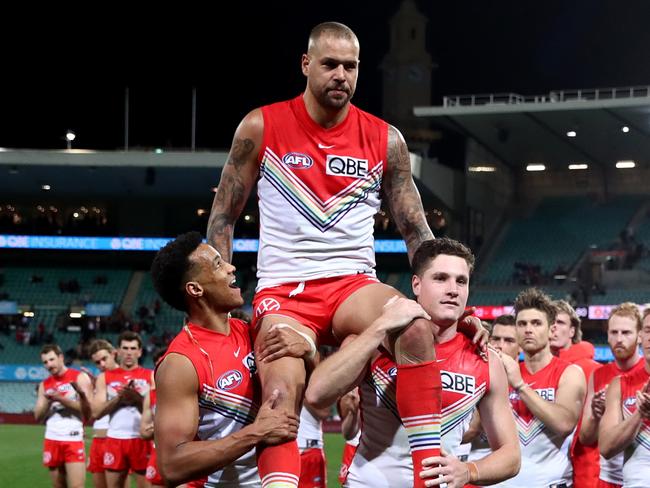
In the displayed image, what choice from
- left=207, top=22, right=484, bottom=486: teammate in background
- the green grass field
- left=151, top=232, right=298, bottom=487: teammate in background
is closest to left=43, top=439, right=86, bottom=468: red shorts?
the green grass field

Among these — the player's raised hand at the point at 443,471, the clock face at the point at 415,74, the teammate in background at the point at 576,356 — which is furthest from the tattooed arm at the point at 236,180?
the clock face at the point at 415,74

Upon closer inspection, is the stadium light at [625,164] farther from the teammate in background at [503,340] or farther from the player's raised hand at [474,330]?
the player's raised hand at [474,330]

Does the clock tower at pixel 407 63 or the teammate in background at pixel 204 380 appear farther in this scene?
the clock tower at pixel 407 63

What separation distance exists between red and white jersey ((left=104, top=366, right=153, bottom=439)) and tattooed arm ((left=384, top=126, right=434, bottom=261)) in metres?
8.59

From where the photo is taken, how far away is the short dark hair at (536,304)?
8055mm

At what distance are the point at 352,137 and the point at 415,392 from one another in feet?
4.79

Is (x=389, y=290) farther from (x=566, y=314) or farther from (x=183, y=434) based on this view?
(x=566, y=314)

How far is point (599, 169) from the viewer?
45812 mm

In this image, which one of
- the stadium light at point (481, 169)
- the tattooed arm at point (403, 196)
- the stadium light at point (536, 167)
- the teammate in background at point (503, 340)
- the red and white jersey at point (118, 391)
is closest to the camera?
the tattooed arm at point (403, 196)

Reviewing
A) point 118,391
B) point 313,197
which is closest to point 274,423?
point 313,197

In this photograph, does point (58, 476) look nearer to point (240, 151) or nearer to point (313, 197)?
point (240, 151)

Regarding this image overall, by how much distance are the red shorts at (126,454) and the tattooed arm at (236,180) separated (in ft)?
28.7

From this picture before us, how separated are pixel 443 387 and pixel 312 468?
12.9 feet

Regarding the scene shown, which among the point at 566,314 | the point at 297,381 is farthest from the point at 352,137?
the point at 566,314
